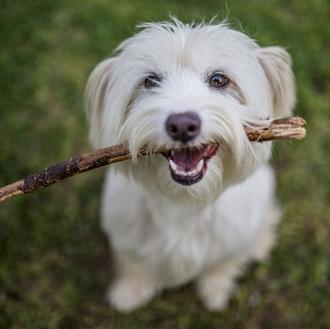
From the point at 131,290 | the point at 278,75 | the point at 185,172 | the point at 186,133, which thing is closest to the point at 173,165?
the point at 185,172

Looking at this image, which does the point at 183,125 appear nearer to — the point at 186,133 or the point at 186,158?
the point at 186,133

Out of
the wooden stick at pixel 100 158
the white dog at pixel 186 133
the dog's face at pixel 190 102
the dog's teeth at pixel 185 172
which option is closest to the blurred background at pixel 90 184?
the white dog at pixel 186 133

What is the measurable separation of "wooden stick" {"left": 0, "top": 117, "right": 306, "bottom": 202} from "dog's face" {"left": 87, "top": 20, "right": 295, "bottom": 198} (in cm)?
6

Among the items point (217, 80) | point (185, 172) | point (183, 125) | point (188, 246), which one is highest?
point (217, 80)

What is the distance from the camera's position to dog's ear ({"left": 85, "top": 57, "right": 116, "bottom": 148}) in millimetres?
2686

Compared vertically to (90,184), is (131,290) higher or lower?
lower

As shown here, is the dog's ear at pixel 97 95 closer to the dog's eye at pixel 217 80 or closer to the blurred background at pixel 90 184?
the dog's eye at pixel 217 80

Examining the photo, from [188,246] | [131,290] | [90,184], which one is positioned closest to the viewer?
[188,246]

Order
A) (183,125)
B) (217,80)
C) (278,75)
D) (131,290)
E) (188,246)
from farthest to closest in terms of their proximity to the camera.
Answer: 1. (131,290)
2. (188,246)
3. (278,75)
4. (217,80)
5. (183,125)

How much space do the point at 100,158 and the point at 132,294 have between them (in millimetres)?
1628

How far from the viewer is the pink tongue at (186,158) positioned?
2.32 metres

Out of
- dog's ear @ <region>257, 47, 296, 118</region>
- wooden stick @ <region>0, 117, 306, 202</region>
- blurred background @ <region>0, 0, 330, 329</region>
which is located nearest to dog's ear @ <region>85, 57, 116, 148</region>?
wooden stick @ <region>0, 117, 306, 202</region>

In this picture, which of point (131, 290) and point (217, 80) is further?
point (131, 290)

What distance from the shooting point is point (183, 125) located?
6.95ft
